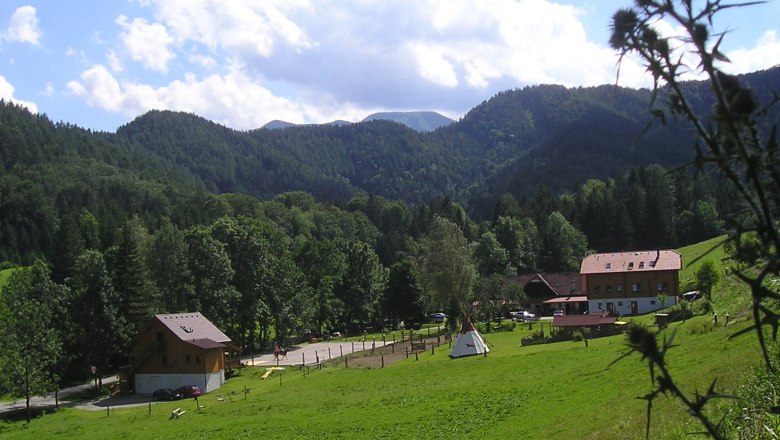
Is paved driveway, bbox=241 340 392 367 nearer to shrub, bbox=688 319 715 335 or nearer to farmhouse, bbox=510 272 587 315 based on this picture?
farmhouse, bbox=510 272 587 315

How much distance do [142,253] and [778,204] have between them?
7870 cm

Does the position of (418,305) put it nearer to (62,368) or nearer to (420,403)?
(62,368)

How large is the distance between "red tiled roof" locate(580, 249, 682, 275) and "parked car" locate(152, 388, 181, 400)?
163 ft

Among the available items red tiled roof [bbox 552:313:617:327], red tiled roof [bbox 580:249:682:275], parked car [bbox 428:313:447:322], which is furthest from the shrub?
parked car [bbox 428:313:447:322]

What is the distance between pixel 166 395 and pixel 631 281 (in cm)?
5367

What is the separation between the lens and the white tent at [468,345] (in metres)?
55.6

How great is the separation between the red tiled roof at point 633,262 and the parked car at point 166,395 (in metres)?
49.6

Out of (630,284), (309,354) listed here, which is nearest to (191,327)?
(309,354)

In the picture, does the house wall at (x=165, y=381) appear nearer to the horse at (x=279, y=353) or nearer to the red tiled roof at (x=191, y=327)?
the red tiled roof at (x=191, y=327)

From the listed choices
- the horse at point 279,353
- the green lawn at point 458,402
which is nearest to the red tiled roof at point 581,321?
the green lawn at point 458,402

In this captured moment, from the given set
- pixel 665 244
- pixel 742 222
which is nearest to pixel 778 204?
pixel 742 222

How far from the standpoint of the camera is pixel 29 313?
5191 cm

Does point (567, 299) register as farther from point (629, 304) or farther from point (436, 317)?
point (436, 317)

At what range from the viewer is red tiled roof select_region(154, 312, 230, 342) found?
59.9 metres
